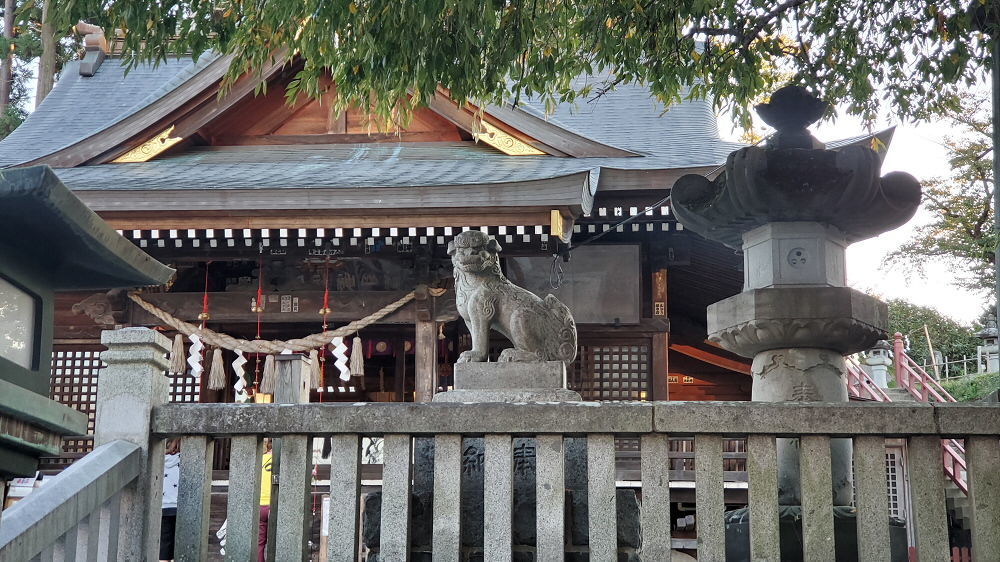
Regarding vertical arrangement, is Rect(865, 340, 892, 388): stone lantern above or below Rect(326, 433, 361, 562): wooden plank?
above

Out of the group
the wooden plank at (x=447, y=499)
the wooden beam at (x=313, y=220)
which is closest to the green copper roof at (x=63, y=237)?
the wooden plank at (x=447, y=499)

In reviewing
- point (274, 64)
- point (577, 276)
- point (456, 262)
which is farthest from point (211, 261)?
point (456, 262)

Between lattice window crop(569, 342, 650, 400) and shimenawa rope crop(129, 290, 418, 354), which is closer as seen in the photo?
shimenawa rope crop(129, 290, 418, 354)

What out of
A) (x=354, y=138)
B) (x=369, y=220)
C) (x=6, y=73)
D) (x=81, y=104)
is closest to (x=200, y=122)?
(x=354, y=138)

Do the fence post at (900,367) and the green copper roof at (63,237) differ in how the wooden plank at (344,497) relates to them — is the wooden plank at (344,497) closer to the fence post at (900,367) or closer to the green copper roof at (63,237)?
the green copper roof at (63,237)

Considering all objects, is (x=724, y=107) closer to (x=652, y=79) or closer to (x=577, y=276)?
(x=652, y=79)

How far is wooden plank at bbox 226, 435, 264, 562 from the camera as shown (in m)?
5.40

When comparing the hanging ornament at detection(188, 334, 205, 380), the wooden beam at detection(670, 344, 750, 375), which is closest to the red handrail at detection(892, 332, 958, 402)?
the wooden beam at detection(670, 344, 750, 375)

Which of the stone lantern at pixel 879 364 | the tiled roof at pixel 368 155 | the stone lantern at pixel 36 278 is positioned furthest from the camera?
the stone lantern at pixel 879 364

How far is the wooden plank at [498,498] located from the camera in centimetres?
532

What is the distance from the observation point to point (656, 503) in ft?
17.4

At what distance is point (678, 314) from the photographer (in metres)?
17.2

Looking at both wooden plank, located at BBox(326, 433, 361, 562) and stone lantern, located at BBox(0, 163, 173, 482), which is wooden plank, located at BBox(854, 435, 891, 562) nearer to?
wooden plank, located at BBox(326, 433, 361, 562)

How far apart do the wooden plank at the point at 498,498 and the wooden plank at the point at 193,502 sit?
136 centimetres
